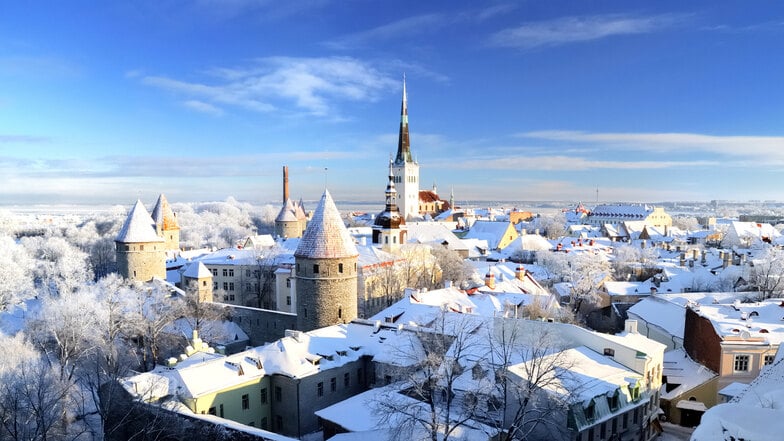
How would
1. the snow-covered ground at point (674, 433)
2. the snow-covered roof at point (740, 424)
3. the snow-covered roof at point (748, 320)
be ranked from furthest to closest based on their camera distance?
the snow-covered roof at point (748, 320)
the snow-covered ground at point (674, 433)
the snow-covered roof at point (740, 424)

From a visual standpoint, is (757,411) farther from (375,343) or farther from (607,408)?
(375,343)

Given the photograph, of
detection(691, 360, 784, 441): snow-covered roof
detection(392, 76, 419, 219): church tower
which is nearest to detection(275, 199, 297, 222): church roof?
detection(392, 76, 419, 219): church tower

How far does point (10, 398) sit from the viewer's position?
15922 millimetres

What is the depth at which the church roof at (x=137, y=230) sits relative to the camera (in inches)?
1706

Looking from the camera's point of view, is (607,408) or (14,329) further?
(14,329)

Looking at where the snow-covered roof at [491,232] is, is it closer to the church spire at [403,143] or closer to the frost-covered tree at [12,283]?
the church spire at [403,143]

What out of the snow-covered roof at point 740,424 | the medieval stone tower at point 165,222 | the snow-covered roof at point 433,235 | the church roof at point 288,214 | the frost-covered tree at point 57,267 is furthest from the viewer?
the church roof at point 288,214

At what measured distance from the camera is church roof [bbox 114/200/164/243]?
142ft

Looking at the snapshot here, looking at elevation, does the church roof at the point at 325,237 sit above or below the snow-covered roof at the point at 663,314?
above

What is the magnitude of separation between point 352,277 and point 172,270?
103 feet

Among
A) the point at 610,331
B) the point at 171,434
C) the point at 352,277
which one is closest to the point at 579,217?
the point at 610,331

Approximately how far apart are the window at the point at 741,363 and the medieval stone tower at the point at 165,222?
52.4 meters

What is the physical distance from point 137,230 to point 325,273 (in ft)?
73.6

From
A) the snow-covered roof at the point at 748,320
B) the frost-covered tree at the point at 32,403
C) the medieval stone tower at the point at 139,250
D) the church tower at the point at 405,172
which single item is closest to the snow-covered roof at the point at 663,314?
the snow-covered roof at the point at 748,320
